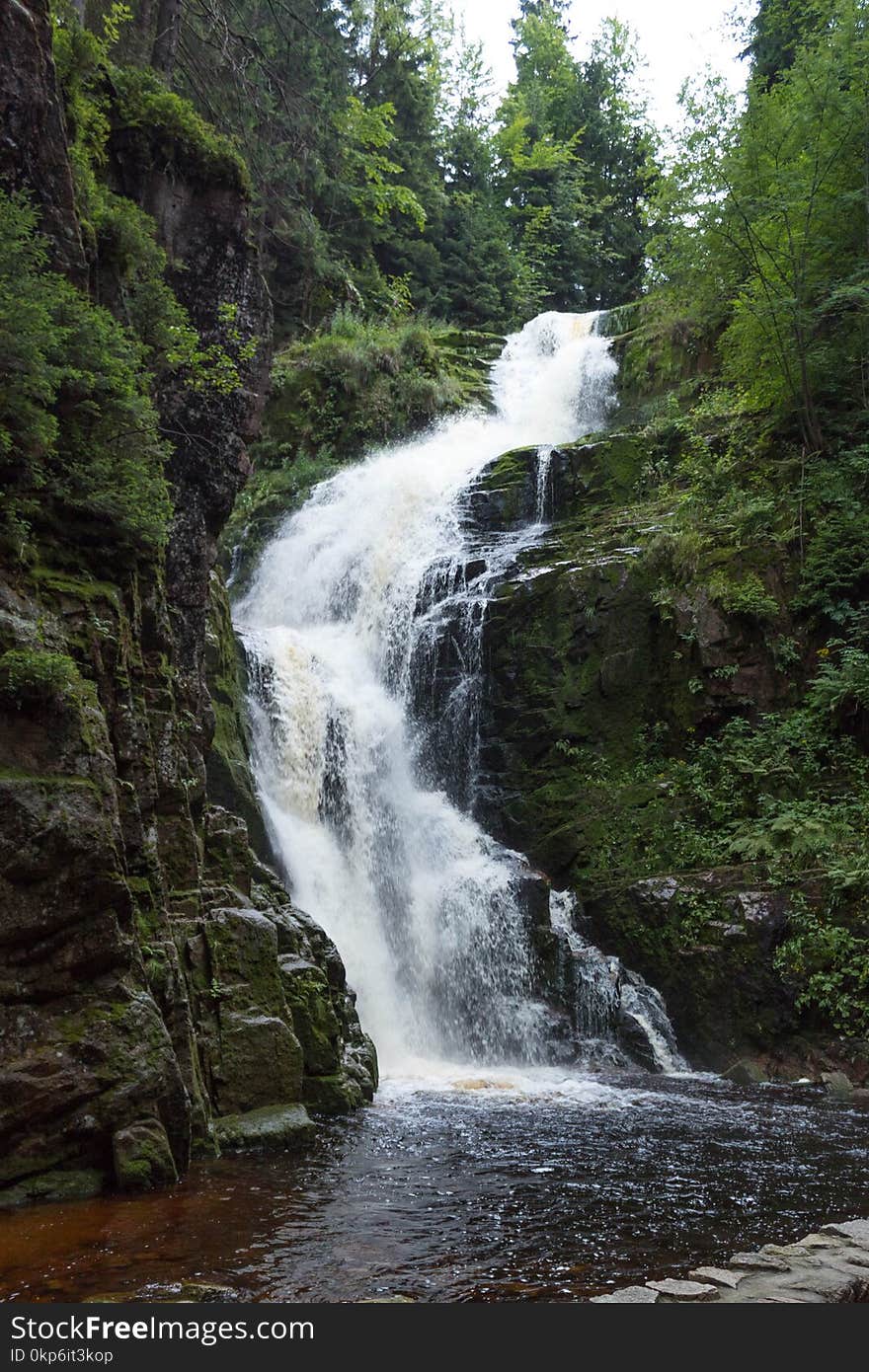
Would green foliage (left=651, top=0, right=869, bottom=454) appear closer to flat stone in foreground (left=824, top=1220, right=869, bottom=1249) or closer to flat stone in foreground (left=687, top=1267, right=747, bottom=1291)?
flat stone in foreground (left=824, top=1220, right=869, bottom=1249)

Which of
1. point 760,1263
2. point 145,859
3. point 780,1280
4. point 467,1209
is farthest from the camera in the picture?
point 145,859

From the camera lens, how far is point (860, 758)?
12.0m

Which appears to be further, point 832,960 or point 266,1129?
point 832,960

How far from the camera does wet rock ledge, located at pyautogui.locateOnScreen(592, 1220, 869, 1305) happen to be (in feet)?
11.3

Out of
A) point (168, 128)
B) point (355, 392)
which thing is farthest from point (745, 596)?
point (355, 392)

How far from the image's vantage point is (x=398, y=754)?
1475 cm

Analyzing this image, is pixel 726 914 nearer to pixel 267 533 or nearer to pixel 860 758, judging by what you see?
pixel 860 758

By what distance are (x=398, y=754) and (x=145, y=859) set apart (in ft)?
26.2

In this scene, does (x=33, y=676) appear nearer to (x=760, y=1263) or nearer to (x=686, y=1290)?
(x=686, y=1290)

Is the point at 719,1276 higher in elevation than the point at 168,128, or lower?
lower

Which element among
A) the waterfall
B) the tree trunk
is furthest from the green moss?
the waterfall

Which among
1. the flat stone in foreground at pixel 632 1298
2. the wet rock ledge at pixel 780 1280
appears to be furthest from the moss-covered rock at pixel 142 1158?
the flat stone in foreground at pixel 632 1298

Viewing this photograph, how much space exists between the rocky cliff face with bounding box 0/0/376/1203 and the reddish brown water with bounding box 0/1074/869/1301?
0.48 m

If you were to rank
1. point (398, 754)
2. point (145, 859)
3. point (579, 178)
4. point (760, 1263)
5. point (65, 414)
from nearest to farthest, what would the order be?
point (760, 1263) → point (145, 859) → point (65, 414) → point (398, 754) → point (579, 178)
